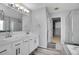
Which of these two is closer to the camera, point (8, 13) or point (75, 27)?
point (8, 13)

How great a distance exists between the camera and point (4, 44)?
125 centimetres

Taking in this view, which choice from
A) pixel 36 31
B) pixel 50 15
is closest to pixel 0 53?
pixel 36 31

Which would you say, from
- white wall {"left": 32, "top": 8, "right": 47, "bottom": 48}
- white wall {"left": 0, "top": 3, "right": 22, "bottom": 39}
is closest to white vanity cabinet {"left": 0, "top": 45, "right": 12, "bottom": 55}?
white wall {"left": 0, "top": 3, "right": 22, "bottom": 39}

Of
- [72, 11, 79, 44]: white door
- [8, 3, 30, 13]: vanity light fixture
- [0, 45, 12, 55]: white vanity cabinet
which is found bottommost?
[0, 45, 12, 55]: white vanity cabinet

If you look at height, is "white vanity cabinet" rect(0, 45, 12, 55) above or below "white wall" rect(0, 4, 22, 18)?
below

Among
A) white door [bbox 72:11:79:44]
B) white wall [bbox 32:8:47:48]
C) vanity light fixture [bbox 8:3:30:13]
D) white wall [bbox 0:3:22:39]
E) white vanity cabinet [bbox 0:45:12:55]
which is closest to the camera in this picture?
white vanity cabinet [bbox 0:45:12:55]

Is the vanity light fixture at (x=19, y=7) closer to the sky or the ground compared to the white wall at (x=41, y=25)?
closer to the sky

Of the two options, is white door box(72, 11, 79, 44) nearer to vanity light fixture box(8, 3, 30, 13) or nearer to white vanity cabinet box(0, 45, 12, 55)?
vanity light fixture box(8, 3, 30, 13)

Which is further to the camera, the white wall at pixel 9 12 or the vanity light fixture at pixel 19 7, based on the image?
the vanity light fixture at pixel 19 7

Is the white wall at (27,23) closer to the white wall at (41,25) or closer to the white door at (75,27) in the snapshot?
the white wall at (41,25)

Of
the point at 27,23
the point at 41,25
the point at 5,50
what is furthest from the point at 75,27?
the point at 5,50

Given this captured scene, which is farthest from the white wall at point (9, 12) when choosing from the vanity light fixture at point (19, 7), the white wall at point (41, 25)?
the white wall at point (41, 25)

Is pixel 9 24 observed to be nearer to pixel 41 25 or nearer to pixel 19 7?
pixel 19 7

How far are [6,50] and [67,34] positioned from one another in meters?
3.24
